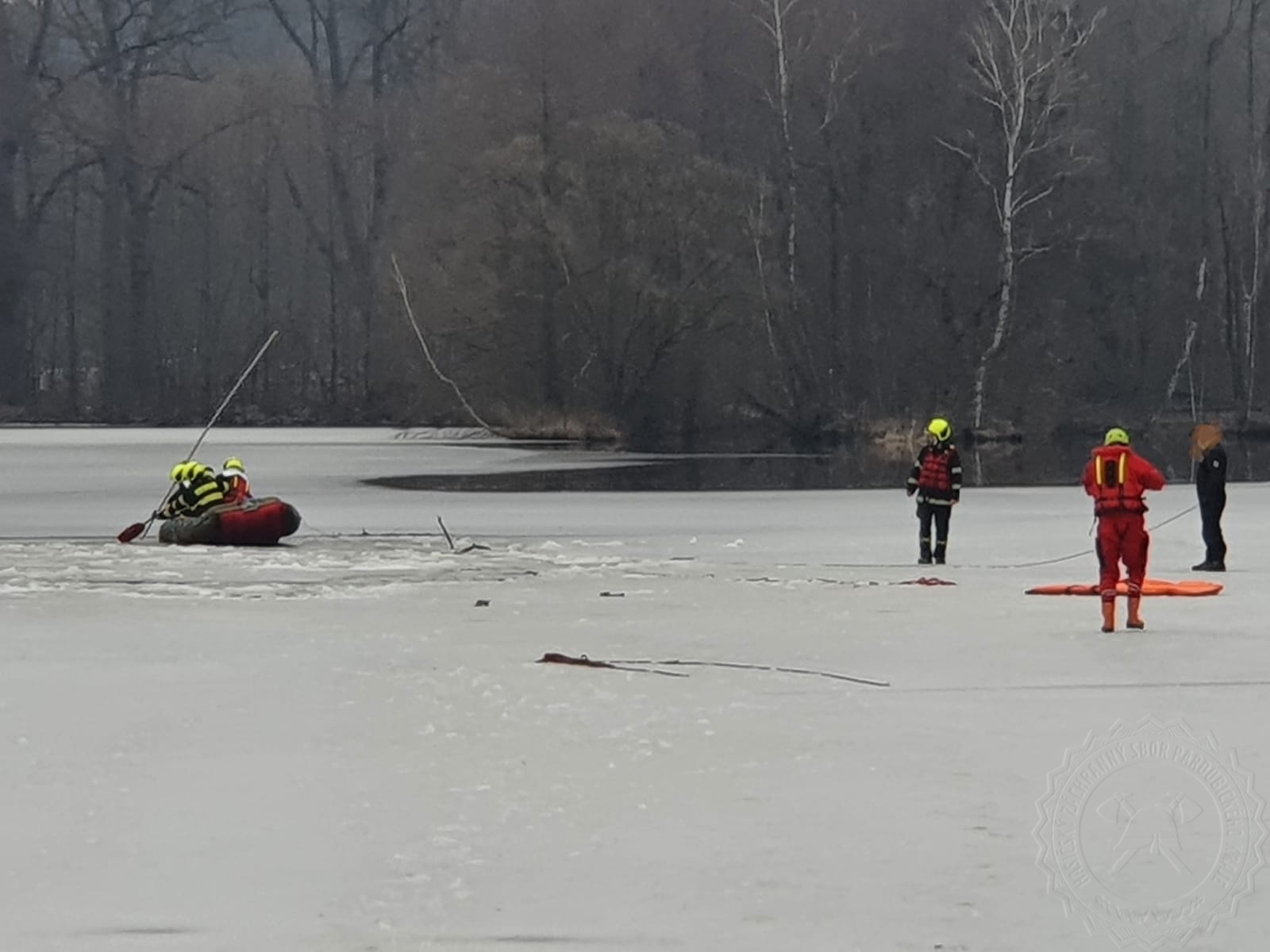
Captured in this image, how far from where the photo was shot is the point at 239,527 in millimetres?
20484

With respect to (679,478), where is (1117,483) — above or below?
above

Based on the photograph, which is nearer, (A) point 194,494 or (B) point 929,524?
(B) point 929,524

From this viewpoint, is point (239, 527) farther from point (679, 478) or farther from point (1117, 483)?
point (679, 478)

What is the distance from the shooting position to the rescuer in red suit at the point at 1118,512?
1312cm

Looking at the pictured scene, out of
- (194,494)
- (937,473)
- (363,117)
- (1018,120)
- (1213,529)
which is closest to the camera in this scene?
(1213,529)

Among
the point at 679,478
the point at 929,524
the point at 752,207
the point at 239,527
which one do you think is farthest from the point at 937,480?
the point at 752,207

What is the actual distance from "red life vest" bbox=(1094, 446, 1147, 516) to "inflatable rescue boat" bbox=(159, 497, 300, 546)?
9.36m

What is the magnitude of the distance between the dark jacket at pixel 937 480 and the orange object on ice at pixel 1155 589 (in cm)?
269

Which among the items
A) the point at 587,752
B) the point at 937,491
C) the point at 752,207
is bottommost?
the point at 587,752

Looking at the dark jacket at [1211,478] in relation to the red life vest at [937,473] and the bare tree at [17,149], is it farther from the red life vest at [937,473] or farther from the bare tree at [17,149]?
the bare tree at [17,149]

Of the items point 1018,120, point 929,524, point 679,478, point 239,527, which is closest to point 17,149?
point 1018,120

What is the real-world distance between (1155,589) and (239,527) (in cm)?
887

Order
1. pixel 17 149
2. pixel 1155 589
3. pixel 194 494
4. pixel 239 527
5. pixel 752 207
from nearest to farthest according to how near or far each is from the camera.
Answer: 1. pixel 1155 589
2. pixel 239 527
3. pixel 194 494
4. pixel 752 207
5. pixel 17 149

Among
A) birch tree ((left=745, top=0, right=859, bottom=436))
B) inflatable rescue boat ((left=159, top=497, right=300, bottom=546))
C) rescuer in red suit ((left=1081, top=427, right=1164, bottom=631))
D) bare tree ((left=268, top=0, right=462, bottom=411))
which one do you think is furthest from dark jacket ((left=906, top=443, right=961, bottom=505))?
bare tree ((left=268, top=0, right=462, bottom=411))
